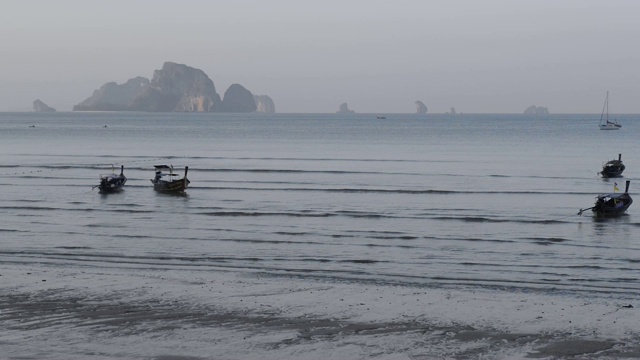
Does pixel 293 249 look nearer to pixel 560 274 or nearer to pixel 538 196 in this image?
pixel 560 274

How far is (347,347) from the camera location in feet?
67.9

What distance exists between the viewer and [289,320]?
2339cm

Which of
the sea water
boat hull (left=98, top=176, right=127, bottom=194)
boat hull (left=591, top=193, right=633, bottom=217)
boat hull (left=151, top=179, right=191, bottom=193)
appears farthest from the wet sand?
boat hull (left=98, top=176, right=127, bottom=194)

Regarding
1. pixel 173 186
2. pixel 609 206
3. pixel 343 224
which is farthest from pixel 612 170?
pixel 343 224

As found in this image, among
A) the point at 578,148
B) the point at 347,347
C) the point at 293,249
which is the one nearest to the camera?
the point at 347,347

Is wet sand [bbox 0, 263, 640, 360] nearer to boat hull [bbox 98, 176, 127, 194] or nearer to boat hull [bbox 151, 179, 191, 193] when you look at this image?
boat hull [bbox 151, 179, 191, 193]

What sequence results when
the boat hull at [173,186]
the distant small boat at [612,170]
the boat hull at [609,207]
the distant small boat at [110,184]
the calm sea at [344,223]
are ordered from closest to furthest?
the calm sea at [344,223] < the boat hull at [609,207] < the boat hull at [173,186] < the distant small boat at [110,184] < the distant small boat at [612,170]

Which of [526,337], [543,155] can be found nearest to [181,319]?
[526,337]

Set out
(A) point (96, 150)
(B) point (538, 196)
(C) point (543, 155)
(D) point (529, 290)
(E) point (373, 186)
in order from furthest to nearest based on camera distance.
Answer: (A) point (96, 150), (C) point (543, 155), (E) point (373, 186), (B) point (538, 196), (D) point (529, 290)

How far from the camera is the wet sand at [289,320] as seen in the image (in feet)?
66.7

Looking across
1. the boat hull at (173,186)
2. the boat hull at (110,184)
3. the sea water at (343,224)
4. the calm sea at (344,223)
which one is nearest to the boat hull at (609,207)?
the sea water at (343,224)

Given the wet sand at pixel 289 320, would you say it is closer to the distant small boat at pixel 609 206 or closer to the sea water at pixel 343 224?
the sea water at pixel 343 224

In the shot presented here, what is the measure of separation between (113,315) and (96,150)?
345 feet

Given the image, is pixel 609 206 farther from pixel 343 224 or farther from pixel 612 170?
pixel 612 170
